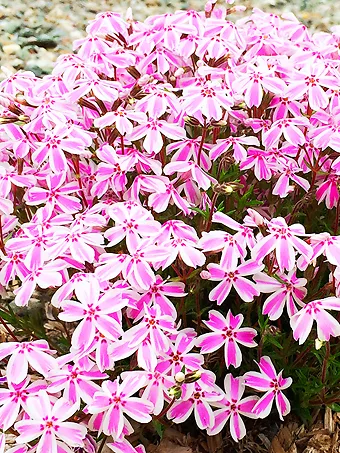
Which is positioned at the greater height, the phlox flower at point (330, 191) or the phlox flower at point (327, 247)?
the phlox flower at point (327, 247)

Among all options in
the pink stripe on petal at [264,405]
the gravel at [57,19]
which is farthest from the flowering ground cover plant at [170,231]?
the gravel at [57,19]

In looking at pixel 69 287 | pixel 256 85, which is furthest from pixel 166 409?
pixel 256 85

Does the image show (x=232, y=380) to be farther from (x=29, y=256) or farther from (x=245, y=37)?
(x=245, y=37)

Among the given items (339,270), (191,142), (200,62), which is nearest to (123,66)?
(200,62)

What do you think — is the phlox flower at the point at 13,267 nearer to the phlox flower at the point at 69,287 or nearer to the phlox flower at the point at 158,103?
the phlox flower at the point at 69,287

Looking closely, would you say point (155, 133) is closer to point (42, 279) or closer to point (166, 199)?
point (166, 199)

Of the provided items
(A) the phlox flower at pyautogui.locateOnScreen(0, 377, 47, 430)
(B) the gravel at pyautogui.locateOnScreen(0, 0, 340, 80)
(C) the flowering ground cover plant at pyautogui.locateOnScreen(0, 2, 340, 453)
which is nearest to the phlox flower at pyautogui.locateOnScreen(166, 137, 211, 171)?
(C) the flowering ground cover plant at pyautogui.locateOnScreen(0, 2, 340, 453)

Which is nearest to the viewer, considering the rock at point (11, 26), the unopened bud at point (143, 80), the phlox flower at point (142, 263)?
the phlox flower at point (142, 263)

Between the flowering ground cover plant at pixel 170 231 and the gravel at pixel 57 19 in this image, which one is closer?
the flowering ground cover plant at pixel 170 231
